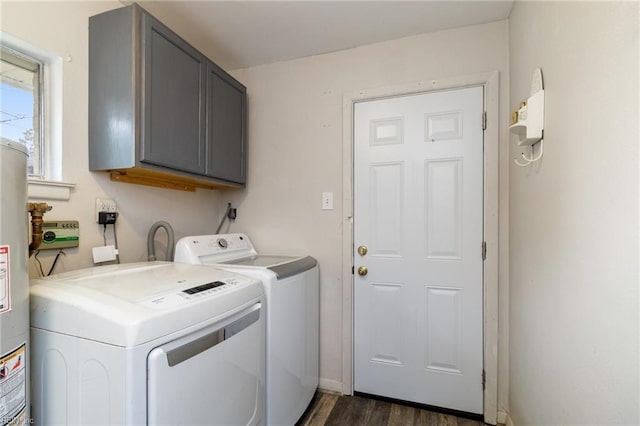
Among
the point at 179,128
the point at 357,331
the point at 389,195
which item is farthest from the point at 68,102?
the point at 357,331

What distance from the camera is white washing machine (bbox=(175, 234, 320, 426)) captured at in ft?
4.68

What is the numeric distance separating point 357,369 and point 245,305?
1.18 m

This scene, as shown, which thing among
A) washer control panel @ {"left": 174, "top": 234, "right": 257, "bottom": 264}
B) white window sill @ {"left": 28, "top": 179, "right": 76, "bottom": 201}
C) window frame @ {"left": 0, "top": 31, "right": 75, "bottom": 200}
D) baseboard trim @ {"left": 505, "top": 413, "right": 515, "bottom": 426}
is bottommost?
baseboard trim @ {"left": 505, "top": 413, "right": 515, "bottom": 426}

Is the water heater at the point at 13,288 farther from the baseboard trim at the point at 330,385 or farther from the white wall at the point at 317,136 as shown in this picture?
the baseboard trim at the point at 330,385

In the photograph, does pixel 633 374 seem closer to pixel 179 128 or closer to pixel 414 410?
pixel 414 410

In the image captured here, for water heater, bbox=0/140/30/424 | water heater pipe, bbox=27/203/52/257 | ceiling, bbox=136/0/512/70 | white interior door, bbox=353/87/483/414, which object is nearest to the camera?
water heater, bbox=0/140/30/424

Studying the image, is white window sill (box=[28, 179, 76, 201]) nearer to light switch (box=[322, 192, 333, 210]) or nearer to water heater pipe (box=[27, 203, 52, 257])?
water heater pipe (box=[27, 203, 52, 257])

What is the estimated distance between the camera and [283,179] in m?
2.21

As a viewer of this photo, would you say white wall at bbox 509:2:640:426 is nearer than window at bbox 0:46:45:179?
Yes

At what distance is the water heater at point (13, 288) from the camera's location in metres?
0.79

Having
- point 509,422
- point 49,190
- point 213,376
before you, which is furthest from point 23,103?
point 509,422

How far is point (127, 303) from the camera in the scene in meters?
0.87

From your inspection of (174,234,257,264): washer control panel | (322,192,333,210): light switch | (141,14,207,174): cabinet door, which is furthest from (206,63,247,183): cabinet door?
(322,192,333,210): light switch

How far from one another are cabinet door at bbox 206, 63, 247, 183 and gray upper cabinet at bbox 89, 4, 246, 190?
0.09 metres
